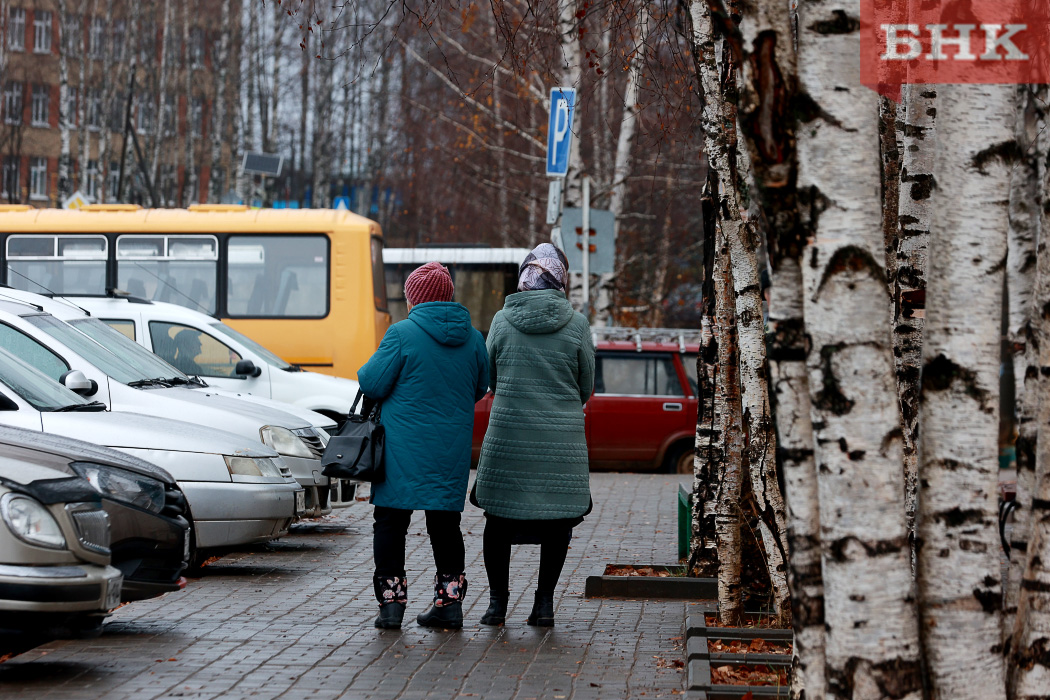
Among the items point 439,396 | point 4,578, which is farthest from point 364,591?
Result: point 4,578

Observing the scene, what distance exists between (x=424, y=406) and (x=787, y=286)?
10.1 ft

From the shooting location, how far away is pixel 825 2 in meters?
3.58

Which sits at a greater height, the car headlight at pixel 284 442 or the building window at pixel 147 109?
the building window at pixel 147 109

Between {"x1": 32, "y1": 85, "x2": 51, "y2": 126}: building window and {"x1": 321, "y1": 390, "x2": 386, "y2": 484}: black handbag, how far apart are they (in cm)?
5236

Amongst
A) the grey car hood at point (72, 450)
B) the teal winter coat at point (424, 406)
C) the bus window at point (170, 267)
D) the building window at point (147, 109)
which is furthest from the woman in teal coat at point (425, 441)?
the building window at point (147, 109)

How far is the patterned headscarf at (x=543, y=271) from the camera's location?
6.78 meters

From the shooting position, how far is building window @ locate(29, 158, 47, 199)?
56.2m

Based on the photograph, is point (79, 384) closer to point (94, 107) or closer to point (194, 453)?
point (194, 453)

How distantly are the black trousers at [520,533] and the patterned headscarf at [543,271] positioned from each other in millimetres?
1127

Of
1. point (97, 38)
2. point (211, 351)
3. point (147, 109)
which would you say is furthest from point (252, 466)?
point (97, 38)

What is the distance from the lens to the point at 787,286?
148 inches

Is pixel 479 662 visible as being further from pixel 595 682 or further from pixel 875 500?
pixel 875 500

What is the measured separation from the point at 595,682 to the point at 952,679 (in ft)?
7.27

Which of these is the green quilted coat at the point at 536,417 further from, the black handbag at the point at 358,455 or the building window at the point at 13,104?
the building window at the point at 13,104
